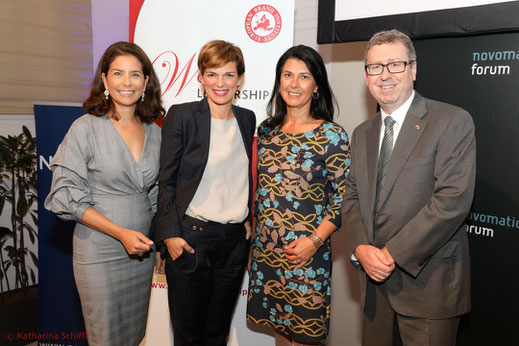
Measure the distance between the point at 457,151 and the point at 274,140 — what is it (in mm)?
973

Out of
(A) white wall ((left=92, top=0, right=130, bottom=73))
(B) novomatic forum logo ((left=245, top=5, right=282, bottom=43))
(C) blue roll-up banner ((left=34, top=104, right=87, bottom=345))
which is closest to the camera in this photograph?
(B) novomatic forum logo ((left=245, top=5, right=282, bottom=43))

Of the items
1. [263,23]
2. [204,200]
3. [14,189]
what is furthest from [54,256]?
[263,23]

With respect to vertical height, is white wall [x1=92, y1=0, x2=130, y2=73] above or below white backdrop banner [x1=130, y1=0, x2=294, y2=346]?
above

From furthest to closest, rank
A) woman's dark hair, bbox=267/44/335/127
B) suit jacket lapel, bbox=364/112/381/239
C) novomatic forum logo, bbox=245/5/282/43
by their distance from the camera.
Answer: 1. novomatic forum logo, bbox=245/5/282/43
2. woman's dark hair, bbox=267/44/335/127
3. suit jacket lapel, bbox=364/112/381/239

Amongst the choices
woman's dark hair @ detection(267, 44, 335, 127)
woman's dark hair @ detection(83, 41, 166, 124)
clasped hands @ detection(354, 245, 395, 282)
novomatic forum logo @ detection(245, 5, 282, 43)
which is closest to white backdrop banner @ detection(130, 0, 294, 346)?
novomatic forum logo @ detection(245, 5, 282, 43)

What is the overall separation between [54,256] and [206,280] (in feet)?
5.45

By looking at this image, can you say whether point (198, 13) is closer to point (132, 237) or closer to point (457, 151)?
point (132, 237)

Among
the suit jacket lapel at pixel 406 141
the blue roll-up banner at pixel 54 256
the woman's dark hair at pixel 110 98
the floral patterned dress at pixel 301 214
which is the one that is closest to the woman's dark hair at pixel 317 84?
the floral patterned dress at pixel 301 214

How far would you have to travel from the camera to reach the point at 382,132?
77.0 inches

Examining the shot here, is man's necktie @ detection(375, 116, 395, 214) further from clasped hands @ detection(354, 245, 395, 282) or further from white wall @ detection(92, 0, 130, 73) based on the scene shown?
white wall @ detection(92, 0, 130, 73)

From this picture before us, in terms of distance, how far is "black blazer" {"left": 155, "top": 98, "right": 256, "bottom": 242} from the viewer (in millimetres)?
2109

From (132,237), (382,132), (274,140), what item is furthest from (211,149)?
(382,132)

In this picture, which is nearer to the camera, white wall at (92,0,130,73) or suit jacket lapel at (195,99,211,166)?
suit jacket lapel at (195,99,211,166)

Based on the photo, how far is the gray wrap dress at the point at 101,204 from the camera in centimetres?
204
